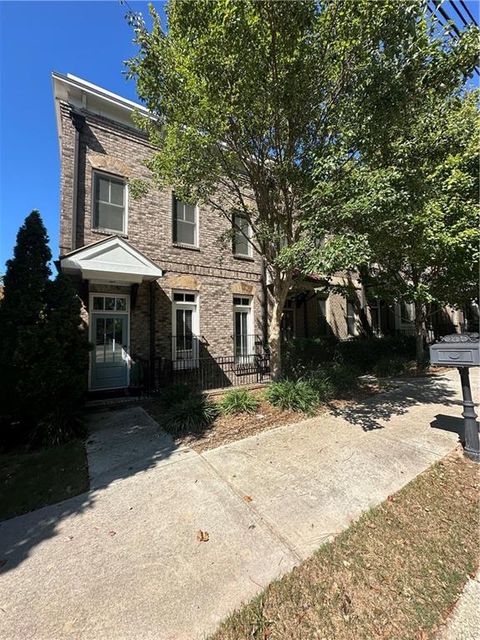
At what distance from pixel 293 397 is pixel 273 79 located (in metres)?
6.25

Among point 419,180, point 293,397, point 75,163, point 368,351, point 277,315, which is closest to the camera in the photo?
point 419,180

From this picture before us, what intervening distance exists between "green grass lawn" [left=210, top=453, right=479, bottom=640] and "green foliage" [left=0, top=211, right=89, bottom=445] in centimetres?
470

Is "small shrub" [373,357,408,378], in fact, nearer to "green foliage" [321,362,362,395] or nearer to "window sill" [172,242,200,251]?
"green foliage" [321,362,362,395]

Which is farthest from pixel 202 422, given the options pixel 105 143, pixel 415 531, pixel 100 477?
pixel 105 143

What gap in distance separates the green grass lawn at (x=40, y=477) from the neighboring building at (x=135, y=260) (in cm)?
357

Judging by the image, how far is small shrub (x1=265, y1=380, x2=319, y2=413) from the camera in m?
6.54

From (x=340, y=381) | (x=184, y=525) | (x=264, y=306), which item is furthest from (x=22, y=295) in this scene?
(x=264, y=306)

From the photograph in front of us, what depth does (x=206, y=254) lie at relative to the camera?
35.1 feet

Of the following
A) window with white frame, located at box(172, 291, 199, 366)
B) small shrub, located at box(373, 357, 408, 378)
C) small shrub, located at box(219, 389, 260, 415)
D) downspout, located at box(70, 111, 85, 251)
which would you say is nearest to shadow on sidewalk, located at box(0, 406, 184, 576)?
small shrub, located at box(219, 389, 260, 415)

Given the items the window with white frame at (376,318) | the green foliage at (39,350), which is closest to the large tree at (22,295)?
the green foliage at (39,350)

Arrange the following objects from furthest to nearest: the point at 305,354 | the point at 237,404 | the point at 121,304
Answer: the point at 305,354 → the point at 121,304 → the point at 237,404

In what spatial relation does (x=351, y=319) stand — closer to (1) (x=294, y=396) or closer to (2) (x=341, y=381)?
(2) (x=341, y=381)

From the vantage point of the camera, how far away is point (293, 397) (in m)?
6.65

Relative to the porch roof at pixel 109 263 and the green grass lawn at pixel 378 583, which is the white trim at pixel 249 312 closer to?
the porch roof at pixel 109 263
